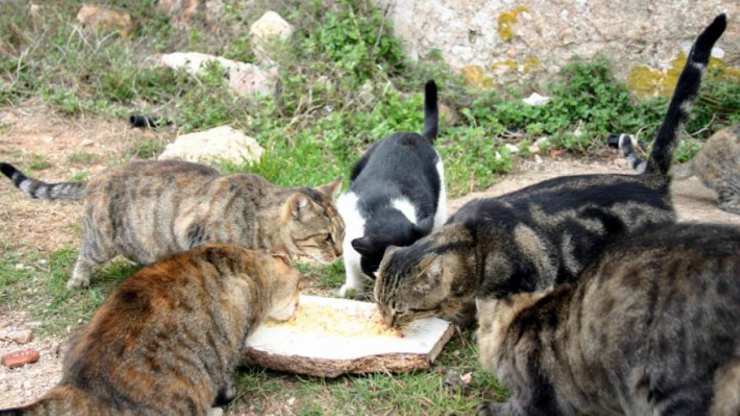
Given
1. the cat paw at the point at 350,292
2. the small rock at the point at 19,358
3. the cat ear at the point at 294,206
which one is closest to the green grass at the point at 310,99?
the cat paw at the point at 350,292

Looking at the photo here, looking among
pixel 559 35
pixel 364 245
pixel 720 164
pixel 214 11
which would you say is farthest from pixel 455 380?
pixel 214 11


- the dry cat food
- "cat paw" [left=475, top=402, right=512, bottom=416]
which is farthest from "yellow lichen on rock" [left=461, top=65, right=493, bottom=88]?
"cat paw" [left=475, top=402, right=512, bottom=416]

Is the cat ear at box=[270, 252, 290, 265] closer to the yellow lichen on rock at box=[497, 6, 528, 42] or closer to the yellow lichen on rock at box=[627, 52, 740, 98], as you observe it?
the yellow lichen on rock at box=[497, 6, 528, 42]

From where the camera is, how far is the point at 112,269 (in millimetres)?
7207

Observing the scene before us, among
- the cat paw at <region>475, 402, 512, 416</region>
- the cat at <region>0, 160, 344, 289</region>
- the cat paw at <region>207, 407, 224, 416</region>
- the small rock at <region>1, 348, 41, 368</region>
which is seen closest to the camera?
the cat paw at <region>475, 402, 512, 416</region>

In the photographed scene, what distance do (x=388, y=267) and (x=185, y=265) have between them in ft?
4.62

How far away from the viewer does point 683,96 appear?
6.43 meters

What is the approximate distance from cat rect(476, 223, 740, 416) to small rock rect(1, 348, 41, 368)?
9.95 ft

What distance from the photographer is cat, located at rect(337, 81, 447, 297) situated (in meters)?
6.60

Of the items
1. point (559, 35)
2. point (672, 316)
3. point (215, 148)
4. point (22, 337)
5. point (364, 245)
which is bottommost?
point (22, 337)

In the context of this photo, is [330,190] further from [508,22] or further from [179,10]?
[179,10]

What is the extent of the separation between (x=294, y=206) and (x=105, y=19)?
7055 mm

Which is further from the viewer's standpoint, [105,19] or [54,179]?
[105,19]

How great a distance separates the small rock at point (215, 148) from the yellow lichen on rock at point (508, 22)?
334cm
